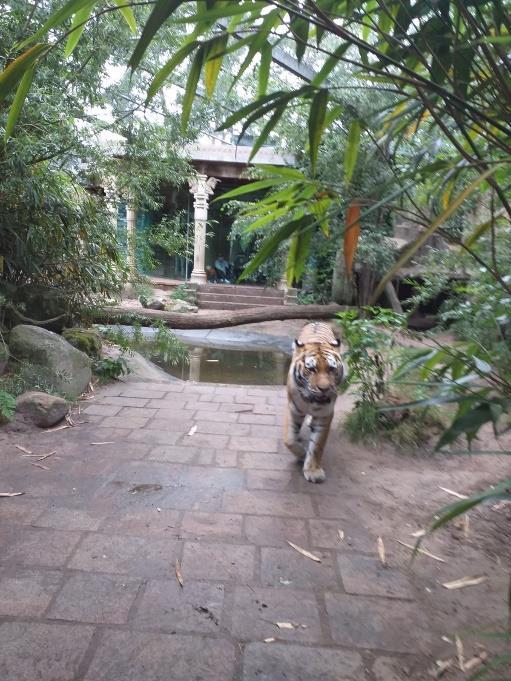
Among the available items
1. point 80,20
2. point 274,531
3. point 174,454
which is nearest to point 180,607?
point 274,531

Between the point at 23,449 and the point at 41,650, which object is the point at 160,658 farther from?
the point at 23,449

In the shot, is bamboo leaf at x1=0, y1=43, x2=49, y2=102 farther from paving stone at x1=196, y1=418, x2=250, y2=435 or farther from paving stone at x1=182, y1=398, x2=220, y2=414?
paving stone at x1=182, y1=398, x2=220, y2=414

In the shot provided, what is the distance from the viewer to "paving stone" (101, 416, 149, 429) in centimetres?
386

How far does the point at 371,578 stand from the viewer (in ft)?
6.79

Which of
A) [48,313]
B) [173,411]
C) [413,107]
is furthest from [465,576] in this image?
[48,313]

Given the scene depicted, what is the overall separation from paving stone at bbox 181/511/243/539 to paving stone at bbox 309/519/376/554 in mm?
409

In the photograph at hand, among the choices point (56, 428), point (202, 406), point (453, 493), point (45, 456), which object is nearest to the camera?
point (453, 493)

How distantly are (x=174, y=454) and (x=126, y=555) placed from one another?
1222mm

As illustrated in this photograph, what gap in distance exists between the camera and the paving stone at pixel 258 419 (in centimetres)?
417

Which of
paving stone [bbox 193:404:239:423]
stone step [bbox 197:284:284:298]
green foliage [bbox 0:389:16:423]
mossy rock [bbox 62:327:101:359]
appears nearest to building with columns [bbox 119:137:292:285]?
stone step [bbox 197:284:284:298]

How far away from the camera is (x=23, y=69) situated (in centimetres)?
116

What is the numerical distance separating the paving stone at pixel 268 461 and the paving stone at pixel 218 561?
99 centimetres

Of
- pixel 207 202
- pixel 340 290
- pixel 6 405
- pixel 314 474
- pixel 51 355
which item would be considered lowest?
pixel 314 474

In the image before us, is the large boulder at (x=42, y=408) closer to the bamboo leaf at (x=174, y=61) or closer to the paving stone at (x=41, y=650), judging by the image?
the paving stone at (x=41, y=650)
